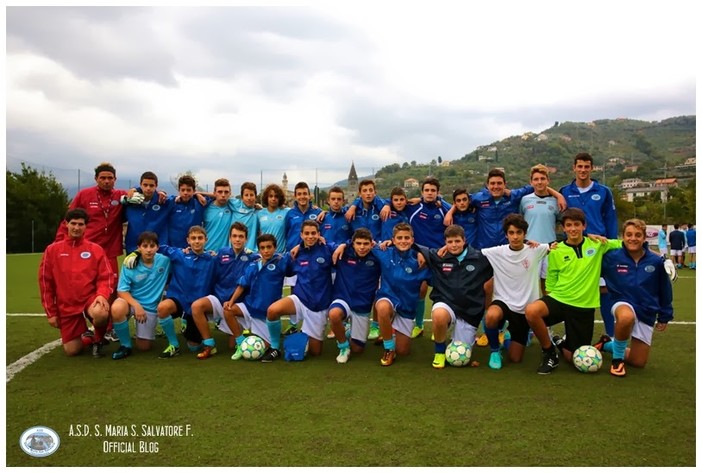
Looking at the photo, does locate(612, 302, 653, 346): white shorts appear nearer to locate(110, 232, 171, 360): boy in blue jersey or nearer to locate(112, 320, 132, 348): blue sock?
locate(110, 232, 171, 360): boy in blue jersey

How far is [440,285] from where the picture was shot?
4.77 m

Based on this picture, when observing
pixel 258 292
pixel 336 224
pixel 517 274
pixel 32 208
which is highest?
pixel 32 208

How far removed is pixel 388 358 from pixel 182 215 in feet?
10.1

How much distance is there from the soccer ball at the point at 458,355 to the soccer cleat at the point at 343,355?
918mm

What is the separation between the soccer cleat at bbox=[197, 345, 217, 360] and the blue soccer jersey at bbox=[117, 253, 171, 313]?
28.1 inches

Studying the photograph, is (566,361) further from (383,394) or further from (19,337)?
(19,337)

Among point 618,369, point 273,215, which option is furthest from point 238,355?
point 618,369

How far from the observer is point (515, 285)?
461 centimetres

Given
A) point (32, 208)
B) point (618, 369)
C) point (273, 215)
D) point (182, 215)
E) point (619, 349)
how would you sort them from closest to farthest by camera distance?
point (618, 369)
point (619, 349)
point (182, 215)
point (273, 215)
point (32, 208)

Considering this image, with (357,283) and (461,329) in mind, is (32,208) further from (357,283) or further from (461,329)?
(461,329)

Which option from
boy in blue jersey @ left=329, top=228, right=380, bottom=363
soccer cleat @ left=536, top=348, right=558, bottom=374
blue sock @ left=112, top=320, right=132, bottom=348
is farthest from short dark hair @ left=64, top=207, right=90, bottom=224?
soccer cleat @ left=536, top=348, right=558, bottom=374

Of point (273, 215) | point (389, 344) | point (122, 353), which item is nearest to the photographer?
point (389, 344)

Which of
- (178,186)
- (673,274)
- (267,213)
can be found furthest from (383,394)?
(178,186)

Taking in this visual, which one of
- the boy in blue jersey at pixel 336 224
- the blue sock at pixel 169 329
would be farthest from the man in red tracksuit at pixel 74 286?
the boy in blue jersey at pixel 336 224
